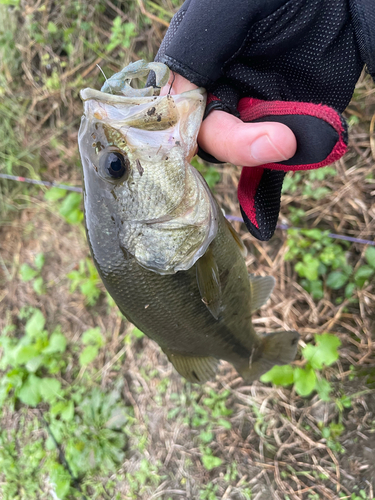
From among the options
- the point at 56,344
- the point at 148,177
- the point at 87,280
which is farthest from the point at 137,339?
the point at 148,177

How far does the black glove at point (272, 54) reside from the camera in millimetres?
1253

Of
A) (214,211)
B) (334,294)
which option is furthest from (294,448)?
(214,211)

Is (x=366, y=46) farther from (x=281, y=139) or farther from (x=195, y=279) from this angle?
(x=195, y=279)

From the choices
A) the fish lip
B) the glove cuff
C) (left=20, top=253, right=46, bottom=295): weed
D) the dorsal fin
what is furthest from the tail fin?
(left=20, top=253, right=46, bottom=295): weed

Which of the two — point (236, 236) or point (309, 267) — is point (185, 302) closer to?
point (236, 236)

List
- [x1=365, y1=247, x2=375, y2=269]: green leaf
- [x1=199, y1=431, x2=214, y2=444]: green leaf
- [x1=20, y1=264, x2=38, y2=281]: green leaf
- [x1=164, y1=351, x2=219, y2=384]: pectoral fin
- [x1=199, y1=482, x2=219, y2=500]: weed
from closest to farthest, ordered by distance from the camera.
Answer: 1. [x1=164, y1=351, x2=219, y2=384]: pectoral fin
2. [x1=365, y1=247, x2=375, y2=269]: green leaf
3. [x1=199, y1=482, x2=219, y2=500]: weed
4. [x1=199, y1=431, x2=214, y2=444]: green leaf
5. [x1=20, y1=264, x2=38, y2=281]: green leaf

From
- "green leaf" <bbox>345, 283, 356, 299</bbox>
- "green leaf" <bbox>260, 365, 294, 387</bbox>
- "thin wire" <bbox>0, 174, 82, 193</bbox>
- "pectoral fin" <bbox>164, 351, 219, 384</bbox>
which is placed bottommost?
"green leaf" <bbox>260, 365, 294, 387</bbox>

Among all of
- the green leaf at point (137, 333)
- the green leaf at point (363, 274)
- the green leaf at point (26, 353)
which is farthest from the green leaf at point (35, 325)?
the green leaf at point (363, 274)

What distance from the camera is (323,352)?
2238 mm

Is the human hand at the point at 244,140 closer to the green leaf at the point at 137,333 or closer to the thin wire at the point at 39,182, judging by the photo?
the green leaf at the point at 137,333

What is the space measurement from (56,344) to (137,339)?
3.16 feet

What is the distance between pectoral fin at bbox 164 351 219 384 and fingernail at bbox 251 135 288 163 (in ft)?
3.71

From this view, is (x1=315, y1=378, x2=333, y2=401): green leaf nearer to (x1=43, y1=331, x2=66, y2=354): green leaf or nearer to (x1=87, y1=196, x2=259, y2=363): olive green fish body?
(x1=87, y1=196, x2=259, y2=363): olive green fish body

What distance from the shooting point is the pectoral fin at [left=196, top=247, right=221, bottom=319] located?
1.47 meters
